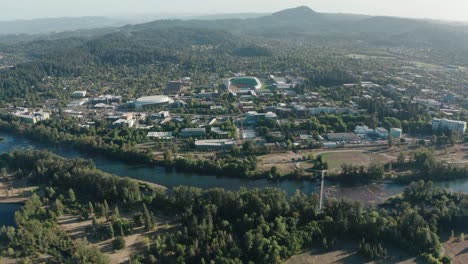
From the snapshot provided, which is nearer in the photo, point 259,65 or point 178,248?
point 178,248

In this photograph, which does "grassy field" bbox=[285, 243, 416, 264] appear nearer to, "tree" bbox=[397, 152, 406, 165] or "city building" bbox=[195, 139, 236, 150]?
"tree" bbox=[397, 152, 406, 165]

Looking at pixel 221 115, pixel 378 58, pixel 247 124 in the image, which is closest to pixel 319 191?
pixel 247 124

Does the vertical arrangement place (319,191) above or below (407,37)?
below

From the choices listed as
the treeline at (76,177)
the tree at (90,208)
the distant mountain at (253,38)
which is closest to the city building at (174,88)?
the distant mountain at (253,38)

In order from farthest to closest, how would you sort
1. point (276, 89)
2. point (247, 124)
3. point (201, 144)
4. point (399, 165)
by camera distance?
point (276, 89) < point (247, 124) < point (201, 144) < point (399, 165)

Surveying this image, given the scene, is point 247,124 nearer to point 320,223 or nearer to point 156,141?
point 156,141

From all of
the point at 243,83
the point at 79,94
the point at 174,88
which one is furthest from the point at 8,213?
the point at 243,83
